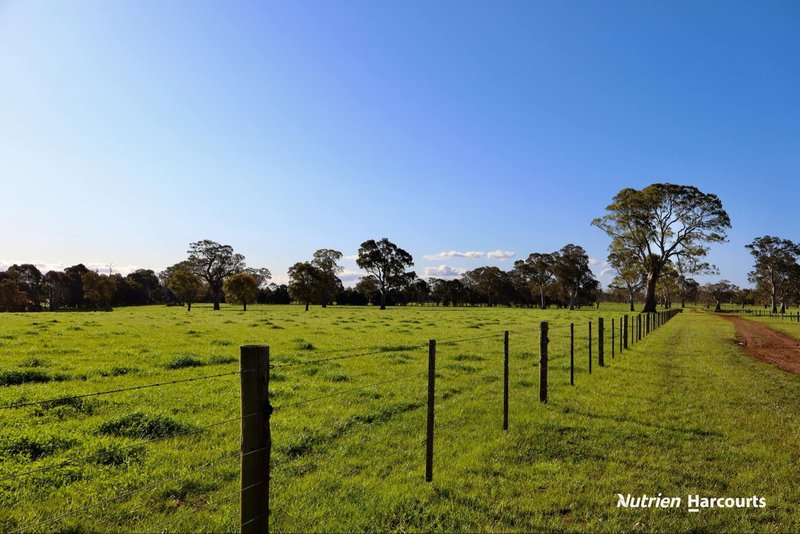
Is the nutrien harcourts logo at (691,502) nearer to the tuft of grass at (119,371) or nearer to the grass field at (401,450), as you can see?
the grass field at (401,450)

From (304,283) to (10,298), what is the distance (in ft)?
226

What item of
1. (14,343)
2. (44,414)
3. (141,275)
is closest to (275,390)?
(44,414)

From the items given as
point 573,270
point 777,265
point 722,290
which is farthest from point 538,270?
point 722,290

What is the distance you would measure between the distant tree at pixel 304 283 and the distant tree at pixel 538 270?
61.0 metres

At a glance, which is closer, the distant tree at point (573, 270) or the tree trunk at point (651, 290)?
the tree trunk at point (651, 290)

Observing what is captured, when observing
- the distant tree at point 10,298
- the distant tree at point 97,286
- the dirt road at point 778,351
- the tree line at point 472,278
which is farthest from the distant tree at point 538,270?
the distant tree at point 10,298

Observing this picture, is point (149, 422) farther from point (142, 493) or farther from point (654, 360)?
point (654, 360)

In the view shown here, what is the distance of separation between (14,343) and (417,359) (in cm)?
1791

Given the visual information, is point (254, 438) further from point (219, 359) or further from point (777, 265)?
point (777, 265)

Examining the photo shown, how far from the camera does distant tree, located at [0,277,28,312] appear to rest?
300ft

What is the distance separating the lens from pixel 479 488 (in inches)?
230

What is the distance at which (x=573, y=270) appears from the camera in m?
108

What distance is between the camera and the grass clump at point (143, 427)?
25.9ft

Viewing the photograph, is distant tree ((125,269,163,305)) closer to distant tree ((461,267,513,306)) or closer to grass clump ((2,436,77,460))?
distant tree ((461,267,513,306))
